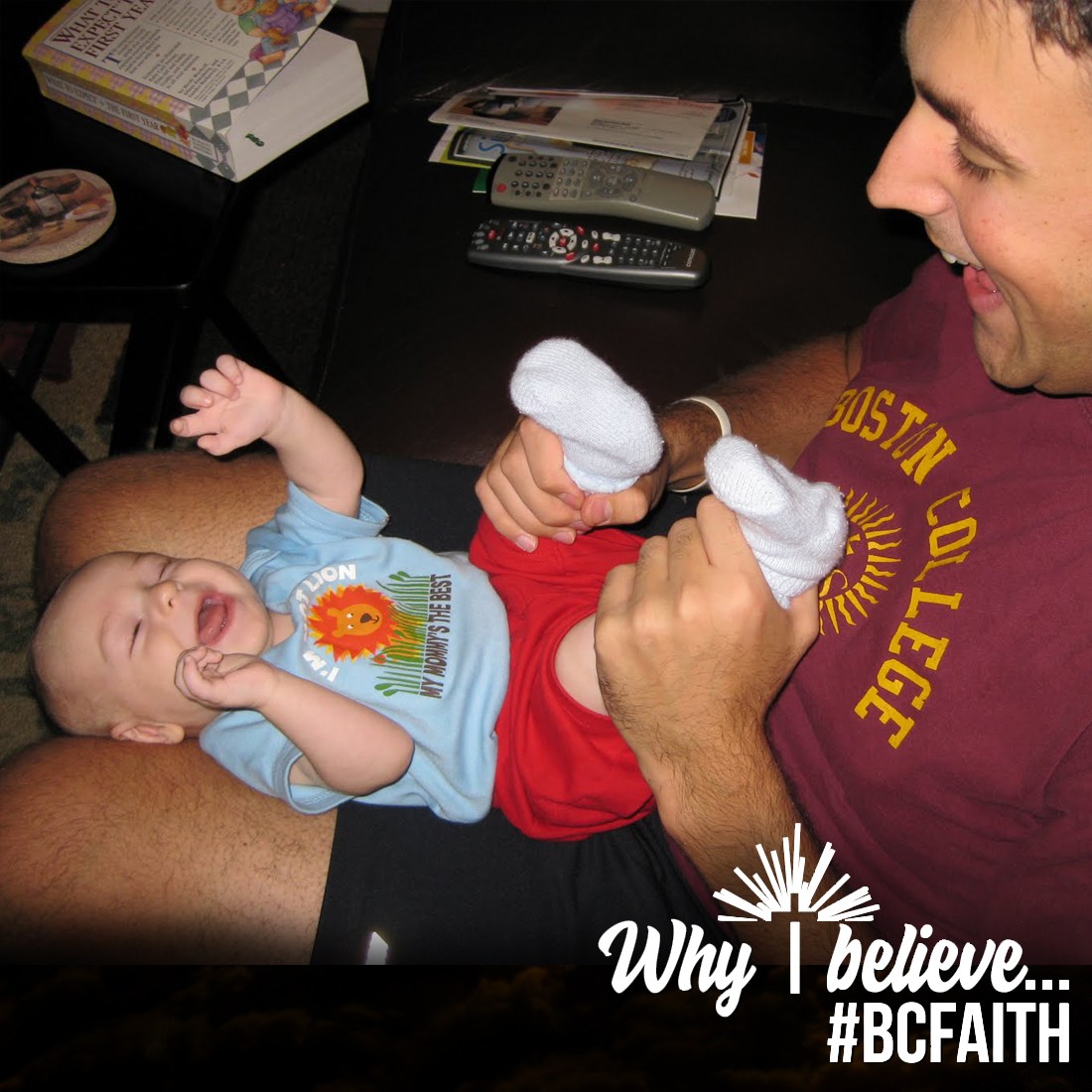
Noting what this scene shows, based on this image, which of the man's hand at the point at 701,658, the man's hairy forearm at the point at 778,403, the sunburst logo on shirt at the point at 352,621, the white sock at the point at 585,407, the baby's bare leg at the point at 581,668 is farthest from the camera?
the man's hairy forearm at the point at 778,403

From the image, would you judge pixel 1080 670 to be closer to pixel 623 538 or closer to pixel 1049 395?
pixel 1049 395

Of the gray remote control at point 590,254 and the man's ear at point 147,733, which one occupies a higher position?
the gray remote control at point 590,254

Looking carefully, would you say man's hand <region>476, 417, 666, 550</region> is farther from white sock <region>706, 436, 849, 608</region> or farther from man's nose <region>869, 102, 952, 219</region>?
man's nose <region>869, 102, 952, 219</region>

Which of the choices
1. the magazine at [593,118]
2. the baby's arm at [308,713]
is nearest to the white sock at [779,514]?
the baby's arm at [308,713]

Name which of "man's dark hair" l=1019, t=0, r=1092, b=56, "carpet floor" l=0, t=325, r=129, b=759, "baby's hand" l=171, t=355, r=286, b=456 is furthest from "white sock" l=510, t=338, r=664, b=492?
"carpet floor" l=0, t=325, r=129, b=759

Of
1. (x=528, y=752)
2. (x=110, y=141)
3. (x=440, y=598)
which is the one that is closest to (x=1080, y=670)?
(x=528, y=752)

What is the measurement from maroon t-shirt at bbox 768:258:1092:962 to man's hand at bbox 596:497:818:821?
10 centimetres

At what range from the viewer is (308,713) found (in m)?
1.01

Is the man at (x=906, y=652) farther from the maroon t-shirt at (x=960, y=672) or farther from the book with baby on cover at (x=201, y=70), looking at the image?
the book with baby on cover at (x=201, y=70)

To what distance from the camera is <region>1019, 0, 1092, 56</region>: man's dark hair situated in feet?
2.03

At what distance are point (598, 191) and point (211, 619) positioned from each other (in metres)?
0.99

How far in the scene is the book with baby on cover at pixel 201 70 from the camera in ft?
5.23

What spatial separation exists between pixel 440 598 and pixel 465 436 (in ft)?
1.02

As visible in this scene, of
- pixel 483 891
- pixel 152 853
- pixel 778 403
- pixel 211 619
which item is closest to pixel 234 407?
pixel 211 619
